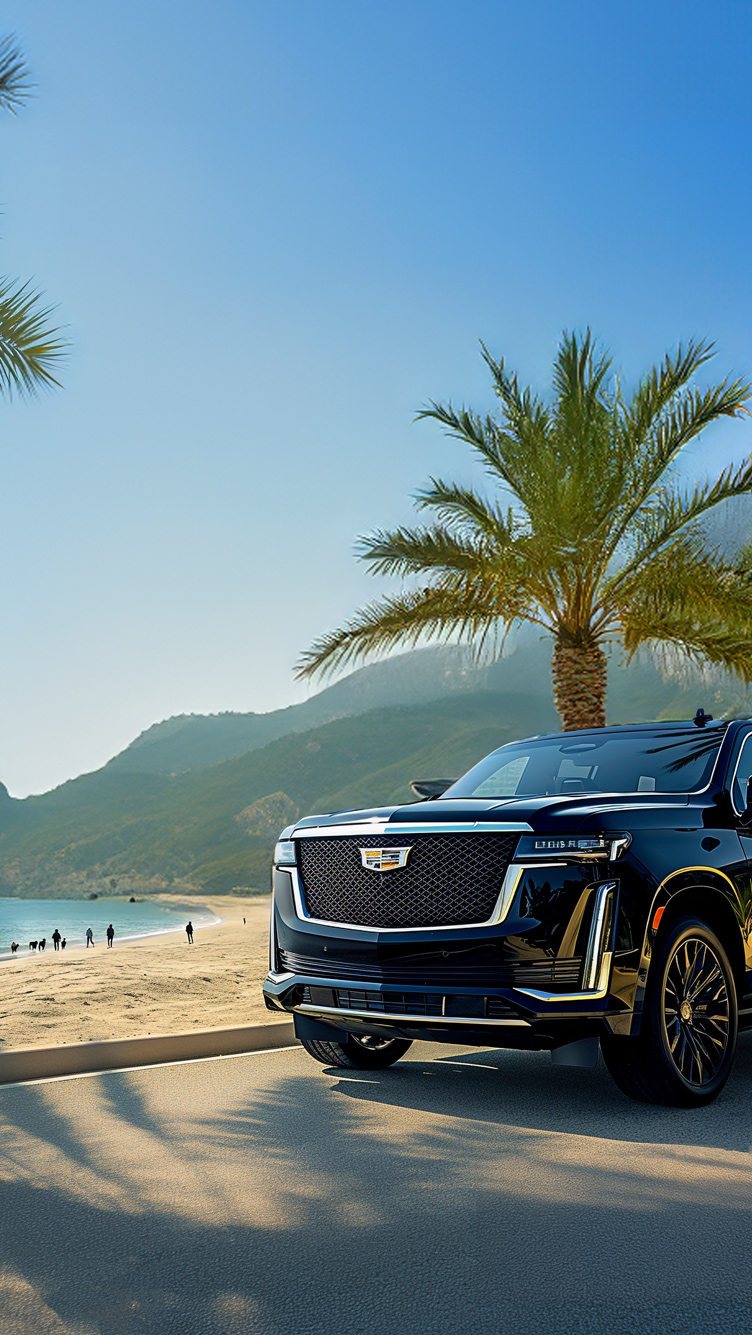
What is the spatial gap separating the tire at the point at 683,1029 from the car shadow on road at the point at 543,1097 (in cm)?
13

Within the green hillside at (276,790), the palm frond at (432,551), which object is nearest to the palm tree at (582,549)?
the palm frond at (432,551)

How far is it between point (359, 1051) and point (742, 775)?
2.78m

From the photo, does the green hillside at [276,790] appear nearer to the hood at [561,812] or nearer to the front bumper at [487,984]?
the hood at [561,812]

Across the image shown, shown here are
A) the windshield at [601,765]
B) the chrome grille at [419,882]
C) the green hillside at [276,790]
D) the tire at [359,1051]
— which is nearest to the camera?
the chrome grille at [419,882]

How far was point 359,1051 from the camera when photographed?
6.89 metres

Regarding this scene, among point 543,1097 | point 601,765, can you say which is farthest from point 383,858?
point 601,765

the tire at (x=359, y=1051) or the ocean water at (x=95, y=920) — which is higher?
the tire at (x=359, y=1051)

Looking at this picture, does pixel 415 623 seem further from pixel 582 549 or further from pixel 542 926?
pixel 542 926

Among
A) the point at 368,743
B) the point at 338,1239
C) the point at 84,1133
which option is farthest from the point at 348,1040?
the point at 368,743

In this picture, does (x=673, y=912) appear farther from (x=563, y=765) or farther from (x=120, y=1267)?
(x=120, y=1267)

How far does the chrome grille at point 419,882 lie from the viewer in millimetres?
5484

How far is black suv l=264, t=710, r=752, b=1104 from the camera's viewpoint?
530 cm

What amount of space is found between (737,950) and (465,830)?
172 cm

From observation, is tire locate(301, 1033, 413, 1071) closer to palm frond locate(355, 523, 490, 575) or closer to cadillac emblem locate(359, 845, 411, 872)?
cadillac emblem locate(359, 845, 411, 872)
